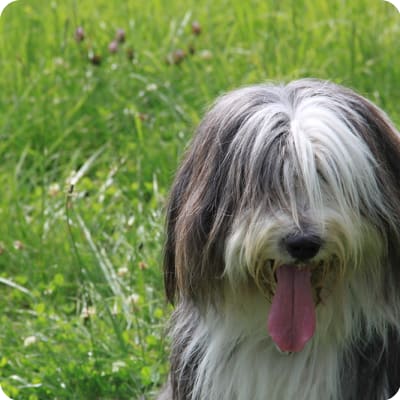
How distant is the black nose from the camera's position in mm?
3260

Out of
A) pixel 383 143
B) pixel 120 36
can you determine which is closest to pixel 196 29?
pixel 120 36

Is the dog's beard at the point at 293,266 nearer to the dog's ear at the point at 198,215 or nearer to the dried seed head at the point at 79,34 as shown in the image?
the dog's ear at the point at 198,215

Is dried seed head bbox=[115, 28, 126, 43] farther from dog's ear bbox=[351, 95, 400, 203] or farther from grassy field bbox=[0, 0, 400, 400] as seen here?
dog's ear bbox=[351, 95, 400, 203]

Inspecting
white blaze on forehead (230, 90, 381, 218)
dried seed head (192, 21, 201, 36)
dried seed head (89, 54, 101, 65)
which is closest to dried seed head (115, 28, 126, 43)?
dried seed head (89, 54, 101, 65)

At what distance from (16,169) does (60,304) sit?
1.08 meters

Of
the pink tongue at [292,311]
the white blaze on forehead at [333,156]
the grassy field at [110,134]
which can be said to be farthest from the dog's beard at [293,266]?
the grassy field at [110,134]

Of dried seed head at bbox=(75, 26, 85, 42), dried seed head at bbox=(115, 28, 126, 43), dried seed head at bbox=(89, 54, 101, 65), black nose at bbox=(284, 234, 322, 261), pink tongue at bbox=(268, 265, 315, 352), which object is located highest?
dried seed head at bbox=(75, 26, 85, 42)

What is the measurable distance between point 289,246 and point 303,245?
0.14 feet

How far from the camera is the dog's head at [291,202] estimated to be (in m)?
3.36

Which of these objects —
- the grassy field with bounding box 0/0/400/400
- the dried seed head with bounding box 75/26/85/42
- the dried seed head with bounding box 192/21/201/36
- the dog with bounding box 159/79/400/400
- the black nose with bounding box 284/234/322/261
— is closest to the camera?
the black nose with bounding box 284/234/322/261

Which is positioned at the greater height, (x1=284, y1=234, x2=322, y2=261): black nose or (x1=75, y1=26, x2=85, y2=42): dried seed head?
(x1=75, y1=26, x2=85, y2=42): dried seed head

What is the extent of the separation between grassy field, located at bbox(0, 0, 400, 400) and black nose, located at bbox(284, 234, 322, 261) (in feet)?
4.59

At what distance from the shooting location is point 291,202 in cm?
338

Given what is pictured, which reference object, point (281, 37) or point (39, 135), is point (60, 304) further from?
point (281, 37)
